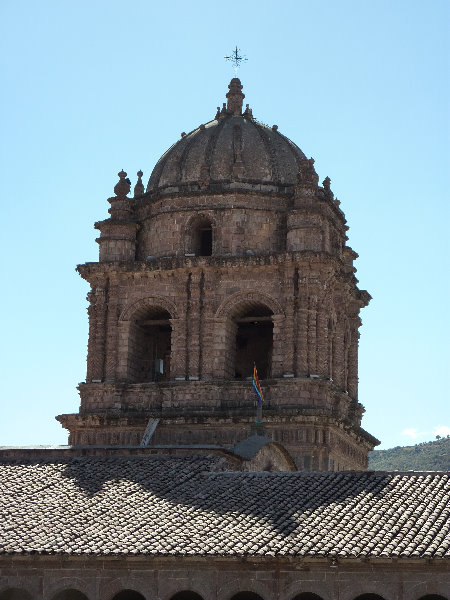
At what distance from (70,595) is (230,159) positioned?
53.5 ft

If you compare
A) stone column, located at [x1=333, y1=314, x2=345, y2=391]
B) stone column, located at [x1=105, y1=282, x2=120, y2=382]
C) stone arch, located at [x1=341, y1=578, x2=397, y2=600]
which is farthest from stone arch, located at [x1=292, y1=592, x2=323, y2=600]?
stone column, located at [x1=105, y1=282, x2=120, y2=382]

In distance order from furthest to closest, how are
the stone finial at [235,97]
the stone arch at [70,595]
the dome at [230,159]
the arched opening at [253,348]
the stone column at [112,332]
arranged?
the stone finial at [235,97] → the arched opening at [253,348] → the dome at [230,159] → the stone column at [112,332] → the stone arch at [70,595]

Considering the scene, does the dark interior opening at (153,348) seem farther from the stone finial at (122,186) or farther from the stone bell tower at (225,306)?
the stone finial at (122,186)

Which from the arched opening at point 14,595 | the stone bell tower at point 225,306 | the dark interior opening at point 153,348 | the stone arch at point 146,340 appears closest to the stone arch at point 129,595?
the arched opening at point 14,595

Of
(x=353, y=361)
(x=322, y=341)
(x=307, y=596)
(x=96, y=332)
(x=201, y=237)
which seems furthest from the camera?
(x=353, y=361)

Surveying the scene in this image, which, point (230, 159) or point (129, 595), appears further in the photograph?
point (230, 159)

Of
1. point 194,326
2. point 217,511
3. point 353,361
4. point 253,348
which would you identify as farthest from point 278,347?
point 217,511

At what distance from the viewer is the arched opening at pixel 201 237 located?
42406 mm

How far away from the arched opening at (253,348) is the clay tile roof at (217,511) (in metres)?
7.92

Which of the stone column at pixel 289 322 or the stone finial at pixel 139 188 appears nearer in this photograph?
the stone column at pixel 289 322

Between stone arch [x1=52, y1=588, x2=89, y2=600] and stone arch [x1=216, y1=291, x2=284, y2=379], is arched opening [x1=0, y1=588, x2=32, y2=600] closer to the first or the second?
stone arch [x1=52, y1=588, x2=89, y2=600]

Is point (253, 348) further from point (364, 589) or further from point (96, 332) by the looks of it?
point (364, 589)

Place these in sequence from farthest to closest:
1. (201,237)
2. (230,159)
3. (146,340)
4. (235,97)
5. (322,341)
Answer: (235,97), (146,340), (201,237), (230,159), (322,341)

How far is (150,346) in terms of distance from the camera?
43.7 m
